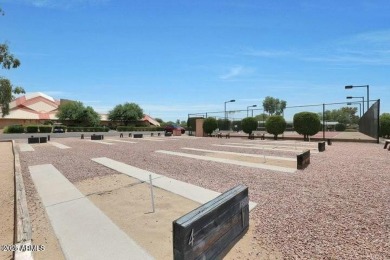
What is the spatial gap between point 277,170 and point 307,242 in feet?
18.4

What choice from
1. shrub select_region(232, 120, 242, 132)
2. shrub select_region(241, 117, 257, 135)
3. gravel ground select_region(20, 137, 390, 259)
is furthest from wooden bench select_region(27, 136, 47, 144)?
shrub select_region(232, 120, 242, 132)

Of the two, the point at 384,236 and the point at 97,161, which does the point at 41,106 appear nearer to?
the point at 97,161

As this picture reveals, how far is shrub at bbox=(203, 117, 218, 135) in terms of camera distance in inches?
1273

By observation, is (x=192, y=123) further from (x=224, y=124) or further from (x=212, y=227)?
(x=212, y=227)

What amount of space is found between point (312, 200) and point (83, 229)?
15.5 feet

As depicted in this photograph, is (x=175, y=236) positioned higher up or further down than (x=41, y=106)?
further down

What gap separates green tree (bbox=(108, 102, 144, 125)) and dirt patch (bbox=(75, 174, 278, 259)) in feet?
238

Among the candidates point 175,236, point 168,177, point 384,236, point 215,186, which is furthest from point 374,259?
point 168,177

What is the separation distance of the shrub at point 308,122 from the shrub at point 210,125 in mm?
10962

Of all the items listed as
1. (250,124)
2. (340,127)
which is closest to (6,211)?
(250,124)

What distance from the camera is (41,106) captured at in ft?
257

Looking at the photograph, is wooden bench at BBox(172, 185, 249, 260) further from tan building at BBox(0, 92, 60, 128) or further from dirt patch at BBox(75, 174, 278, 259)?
tan building at BBox(0, 92, 60, 128)

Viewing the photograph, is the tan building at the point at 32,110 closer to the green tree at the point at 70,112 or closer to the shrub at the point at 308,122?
the green tree at the point at 70,112

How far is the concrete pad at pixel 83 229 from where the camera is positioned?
3627 mm
